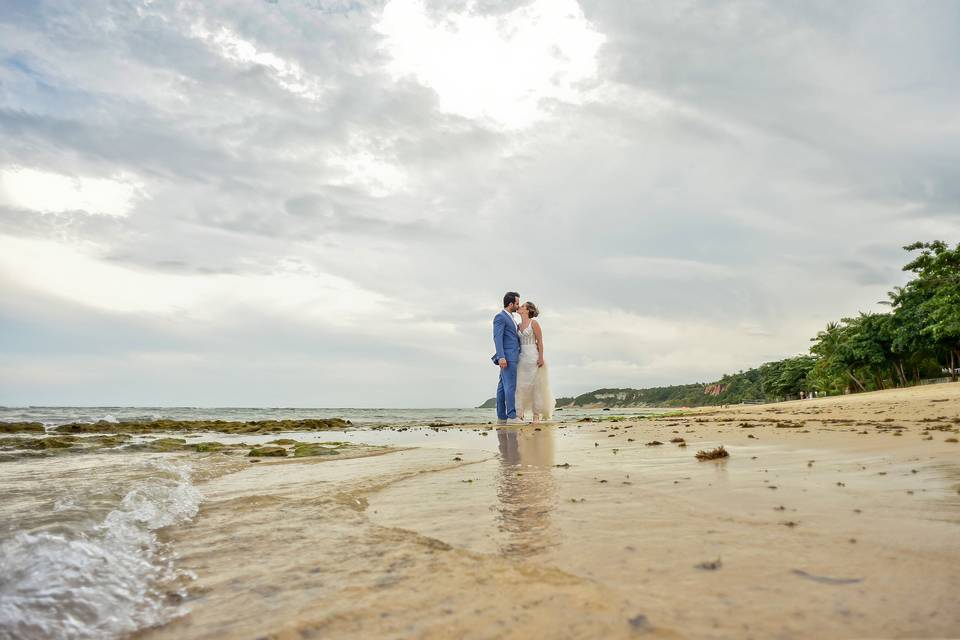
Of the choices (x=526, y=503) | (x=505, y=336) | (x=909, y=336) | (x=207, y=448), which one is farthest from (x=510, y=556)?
(x=909, y=336)

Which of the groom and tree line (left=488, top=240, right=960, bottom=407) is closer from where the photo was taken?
the groom

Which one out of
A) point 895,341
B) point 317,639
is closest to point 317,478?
point 317,639

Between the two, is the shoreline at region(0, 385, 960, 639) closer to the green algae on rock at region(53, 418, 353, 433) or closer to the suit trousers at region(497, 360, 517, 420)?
the suit trousers at region(497, 360, 517, 420)

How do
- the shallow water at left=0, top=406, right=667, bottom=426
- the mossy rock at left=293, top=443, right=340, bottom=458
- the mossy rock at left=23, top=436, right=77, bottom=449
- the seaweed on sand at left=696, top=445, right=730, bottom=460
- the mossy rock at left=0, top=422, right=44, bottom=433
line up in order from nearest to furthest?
the seaweed on sand at left=696, top=445, right=730, bottom=460 → the mossy rock at left=293, top=443, right=340, bottom=458 → the mossy rock at left=23, top=436, right=77, bottom=449 → the mossy rock at left=0, top=422, right=44, bottom=433 → the shallow water at left=0, top=406, right=667, bottom=426

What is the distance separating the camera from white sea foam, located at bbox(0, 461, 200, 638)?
1801 millimetres

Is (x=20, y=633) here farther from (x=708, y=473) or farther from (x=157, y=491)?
(x=708, y=473)

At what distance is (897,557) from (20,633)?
9.50ft

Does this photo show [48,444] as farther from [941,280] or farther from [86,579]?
[941,280]

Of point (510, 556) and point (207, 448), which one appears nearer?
point (510, 556)

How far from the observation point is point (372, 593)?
1889 millimetres

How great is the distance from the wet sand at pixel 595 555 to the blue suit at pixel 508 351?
30.8 feet

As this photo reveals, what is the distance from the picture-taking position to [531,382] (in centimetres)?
1407

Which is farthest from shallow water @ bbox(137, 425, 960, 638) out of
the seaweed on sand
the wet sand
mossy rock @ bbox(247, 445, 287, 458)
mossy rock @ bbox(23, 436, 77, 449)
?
mossy rock @ bbox(23, 436, 77, 449)

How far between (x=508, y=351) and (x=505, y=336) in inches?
15.2
